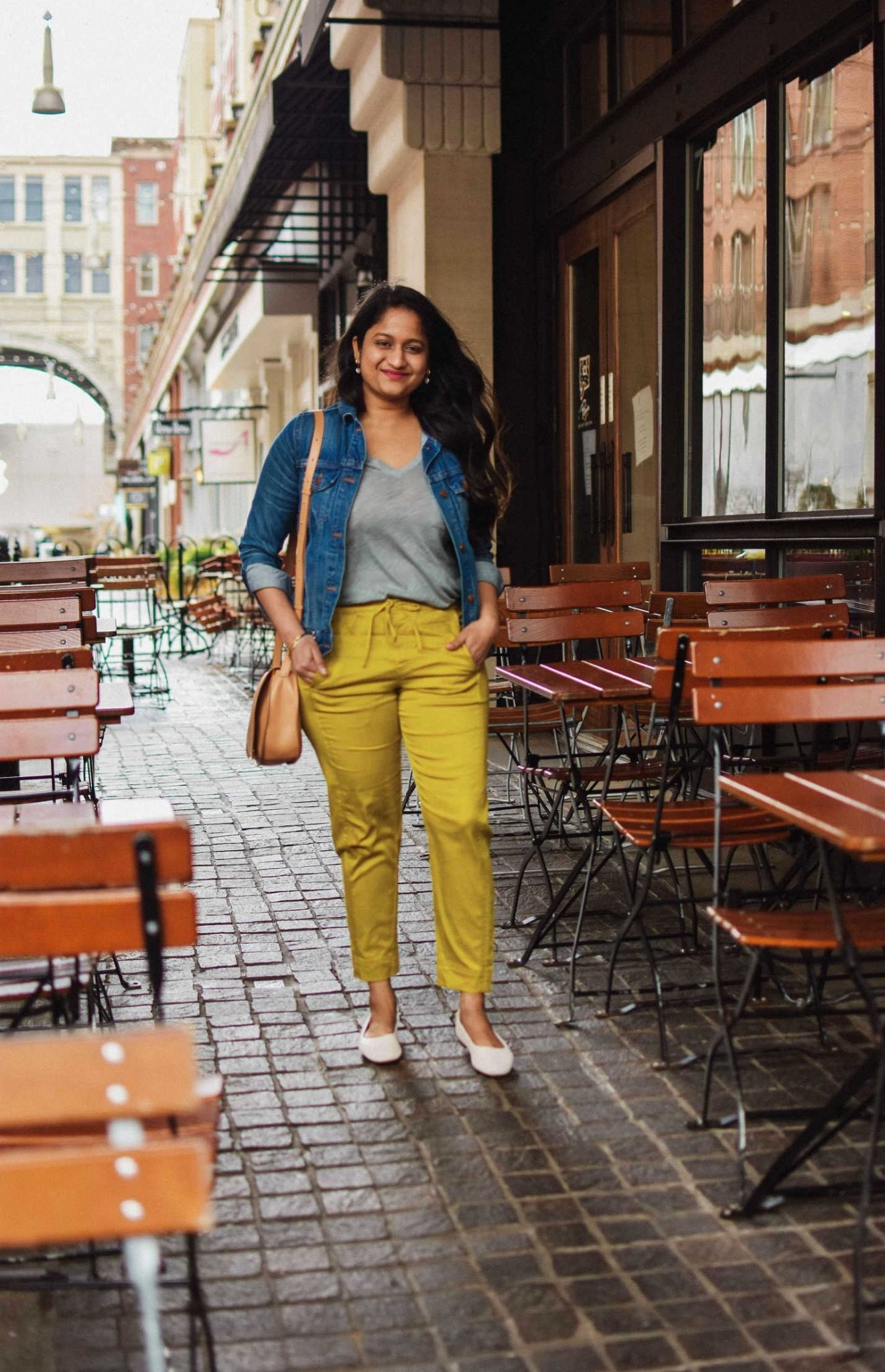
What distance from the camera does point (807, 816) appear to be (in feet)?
11.4

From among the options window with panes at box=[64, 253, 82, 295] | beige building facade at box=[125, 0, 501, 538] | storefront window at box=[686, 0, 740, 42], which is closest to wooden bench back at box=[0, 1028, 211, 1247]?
beige building facade at box=[125, 0, 501, 538]

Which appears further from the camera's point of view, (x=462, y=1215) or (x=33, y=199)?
(x=33, y=199)

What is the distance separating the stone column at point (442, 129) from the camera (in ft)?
37.3

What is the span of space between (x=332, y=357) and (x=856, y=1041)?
2438 mm

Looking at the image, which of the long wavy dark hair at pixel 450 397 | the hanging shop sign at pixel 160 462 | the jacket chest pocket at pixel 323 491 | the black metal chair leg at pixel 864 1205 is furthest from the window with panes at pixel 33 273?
the black metal chair leg at pixel 864 1205

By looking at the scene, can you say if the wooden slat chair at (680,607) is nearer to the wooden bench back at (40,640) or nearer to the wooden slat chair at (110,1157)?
the wooden bench back at (40,640)

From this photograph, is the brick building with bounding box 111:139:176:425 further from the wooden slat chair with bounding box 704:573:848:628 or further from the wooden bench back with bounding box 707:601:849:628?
the wooden bench back with bounding box 707:601:849:628

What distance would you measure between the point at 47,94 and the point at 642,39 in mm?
9257

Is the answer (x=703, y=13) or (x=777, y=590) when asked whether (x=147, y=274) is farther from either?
(x=777, y=590)

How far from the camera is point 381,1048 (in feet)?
15.6

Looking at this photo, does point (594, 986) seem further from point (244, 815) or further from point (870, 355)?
point (244, 815)

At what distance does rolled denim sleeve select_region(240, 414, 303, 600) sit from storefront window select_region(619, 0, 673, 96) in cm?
562

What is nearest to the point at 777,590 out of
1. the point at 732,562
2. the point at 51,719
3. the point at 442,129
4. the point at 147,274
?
the point at 732,562

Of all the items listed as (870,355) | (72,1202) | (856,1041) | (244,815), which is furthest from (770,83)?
(72,1202)
